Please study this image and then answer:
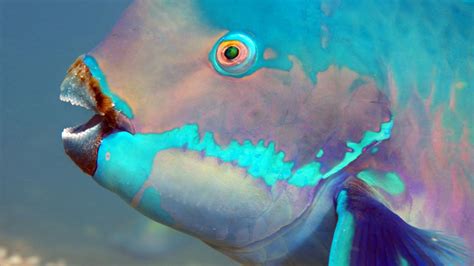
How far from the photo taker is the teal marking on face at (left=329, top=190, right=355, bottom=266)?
3.22 ft

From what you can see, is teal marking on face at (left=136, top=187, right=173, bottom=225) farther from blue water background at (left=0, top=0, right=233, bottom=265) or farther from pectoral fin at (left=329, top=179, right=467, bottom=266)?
blue water background at (left=0, top=0, right=233, bottom=265)

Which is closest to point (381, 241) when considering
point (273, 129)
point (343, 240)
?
point (343, 240)

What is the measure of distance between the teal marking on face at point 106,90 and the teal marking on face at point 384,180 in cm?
47

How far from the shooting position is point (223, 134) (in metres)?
1.04

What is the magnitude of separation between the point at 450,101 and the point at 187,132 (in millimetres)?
593

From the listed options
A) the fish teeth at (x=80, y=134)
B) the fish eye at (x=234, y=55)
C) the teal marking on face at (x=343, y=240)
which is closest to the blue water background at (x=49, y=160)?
the fish teeth at (x=80, y=134)

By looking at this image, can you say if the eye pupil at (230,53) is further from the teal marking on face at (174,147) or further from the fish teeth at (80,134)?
the fish teeth at (80,134)

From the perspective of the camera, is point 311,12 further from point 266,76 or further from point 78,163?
point 78,163

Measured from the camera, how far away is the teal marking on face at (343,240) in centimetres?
98

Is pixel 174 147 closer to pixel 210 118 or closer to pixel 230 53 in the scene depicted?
pixel 210 118

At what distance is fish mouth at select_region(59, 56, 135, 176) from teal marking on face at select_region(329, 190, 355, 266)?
16.7 inches

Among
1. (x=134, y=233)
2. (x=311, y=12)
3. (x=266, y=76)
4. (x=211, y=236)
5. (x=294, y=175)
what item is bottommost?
(x=211, y=236)

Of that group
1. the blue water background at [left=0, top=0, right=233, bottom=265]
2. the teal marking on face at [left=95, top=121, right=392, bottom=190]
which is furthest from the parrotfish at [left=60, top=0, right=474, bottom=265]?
the blue water background at [left=0, top=0, right=233, bottom=265]

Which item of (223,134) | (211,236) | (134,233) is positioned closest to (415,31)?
(223,134)
